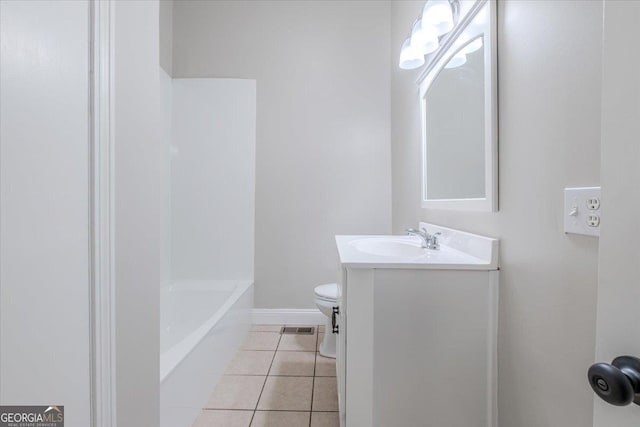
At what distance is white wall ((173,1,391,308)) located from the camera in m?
2.68

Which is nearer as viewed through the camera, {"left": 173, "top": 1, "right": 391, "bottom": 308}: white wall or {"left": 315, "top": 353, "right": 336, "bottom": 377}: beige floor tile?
{"left": 315, "top": 353, "right": 336, "bottom": 377}: beige floor tile

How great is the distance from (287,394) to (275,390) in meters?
0.08

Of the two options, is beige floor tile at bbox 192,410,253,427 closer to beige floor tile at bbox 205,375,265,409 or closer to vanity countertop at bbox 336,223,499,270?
beige floor tile at bbox 205,375,265,409

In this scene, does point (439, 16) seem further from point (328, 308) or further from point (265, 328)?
point (265, 328)

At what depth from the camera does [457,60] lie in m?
1.37

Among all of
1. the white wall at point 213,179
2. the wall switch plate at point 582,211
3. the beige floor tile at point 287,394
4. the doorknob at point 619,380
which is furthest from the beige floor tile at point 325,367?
the doorknob at point 619,380

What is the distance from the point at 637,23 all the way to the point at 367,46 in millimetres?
2620

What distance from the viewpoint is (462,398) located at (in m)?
1.08

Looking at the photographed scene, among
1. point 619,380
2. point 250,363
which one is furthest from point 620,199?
point 250,363

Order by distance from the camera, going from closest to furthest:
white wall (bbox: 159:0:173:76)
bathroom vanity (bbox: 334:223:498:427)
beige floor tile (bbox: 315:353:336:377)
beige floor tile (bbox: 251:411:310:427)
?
bathroom vanity (bbox: 334:223:498:427) < beige floor tile (bbox: 251:411:310:427) < beige floor tile (bbox: 315:353:336:377) < white wall (bbox: 159:0:173:76)

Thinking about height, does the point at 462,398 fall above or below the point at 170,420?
above

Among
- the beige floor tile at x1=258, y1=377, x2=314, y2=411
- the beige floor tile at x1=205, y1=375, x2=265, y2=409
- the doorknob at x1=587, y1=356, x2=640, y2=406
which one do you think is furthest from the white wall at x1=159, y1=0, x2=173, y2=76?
the doorknob at x1=587, y1=356, x2=640, y2=406

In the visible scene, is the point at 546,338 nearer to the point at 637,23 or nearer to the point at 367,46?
the point at 637,23

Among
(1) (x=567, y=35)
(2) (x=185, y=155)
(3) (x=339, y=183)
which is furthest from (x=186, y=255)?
(1) (x=567, y=35)
